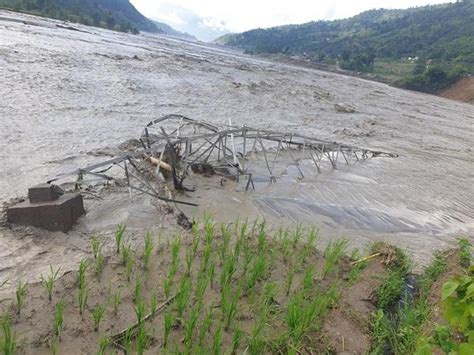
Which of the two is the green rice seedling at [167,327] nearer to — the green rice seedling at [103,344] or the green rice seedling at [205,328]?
the green rice seedling at [205,328]

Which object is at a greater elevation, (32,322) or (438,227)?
(32,322)

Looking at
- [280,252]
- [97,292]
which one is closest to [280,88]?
[280,252]

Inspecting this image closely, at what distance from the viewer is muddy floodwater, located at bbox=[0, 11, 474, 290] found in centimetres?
653

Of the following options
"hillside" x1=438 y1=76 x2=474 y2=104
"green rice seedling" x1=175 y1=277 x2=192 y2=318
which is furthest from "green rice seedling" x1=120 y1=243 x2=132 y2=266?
"hillside" x1=438 y1=76 x2=474 y2=104

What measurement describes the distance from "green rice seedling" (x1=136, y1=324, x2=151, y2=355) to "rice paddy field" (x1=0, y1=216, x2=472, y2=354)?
1cm

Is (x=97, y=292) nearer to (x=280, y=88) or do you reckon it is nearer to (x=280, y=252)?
(x=280, y=252)

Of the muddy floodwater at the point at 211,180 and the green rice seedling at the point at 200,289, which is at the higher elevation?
the green rice seedling at the point at 200,289

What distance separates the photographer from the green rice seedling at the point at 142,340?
327 centimetres

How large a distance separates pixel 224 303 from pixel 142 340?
985mm

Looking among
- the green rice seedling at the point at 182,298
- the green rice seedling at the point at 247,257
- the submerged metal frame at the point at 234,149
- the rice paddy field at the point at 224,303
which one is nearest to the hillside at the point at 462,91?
the submerged metal frame at the point at 234,149

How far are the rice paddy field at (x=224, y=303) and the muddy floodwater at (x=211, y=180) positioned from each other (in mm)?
765

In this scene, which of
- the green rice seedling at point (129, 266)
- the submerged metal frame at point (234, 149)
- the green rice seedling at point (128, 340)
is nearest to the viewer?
the green rice seedling at point (128, 340)

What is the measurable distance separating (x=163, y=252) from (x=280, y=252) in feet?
5.56

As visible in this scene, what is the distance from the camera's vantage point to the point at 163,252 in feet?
17.1
